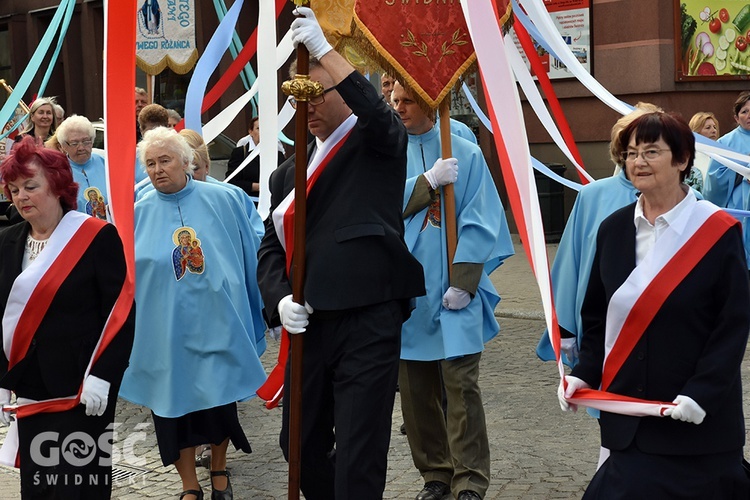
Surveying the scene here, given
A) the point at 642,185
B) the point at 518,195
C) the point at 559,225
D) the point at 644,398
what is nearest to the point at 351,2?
the point at 518,195

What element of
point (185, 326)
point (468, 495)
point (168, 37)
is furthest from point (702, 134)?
point (168, 37)

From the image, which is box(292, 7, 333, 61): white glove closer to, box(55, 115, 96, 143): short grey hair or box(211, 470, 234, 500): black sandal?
box(211, 470, 234, 500): black sandal

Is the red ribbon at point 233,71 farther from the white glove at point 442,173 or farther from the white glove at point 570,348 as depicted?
the white glove at point 570,348

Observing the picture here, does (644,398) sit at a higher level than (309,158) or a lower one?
lower

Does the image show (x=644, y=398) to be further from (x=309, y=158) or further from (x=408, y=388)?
(x=408, y=388)

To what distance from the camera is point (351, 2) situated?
6.04 m

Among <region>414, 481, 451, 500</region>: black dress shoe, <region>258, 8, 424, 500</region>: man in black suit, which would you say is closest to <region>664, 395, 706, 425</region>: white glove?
<region>258, 8, 424, 500</region>: man in black suit

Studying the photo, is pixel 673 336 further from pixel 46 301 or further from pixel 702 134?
pixel 702 134

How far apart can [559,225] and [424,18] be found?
1059 centimetres

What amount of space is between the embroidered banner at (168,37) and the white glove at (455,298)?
25.4 feet

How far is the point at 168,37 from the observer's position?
42.5 feet

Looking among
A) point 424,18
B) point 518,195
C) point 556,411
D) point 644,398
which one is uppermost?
point 424,18

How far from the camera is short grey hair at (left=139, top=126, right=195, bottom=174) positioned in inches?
234

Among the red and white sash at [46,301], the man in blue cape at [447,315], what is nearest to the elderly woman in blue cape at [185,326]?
the man in blue cape at [447,315]
